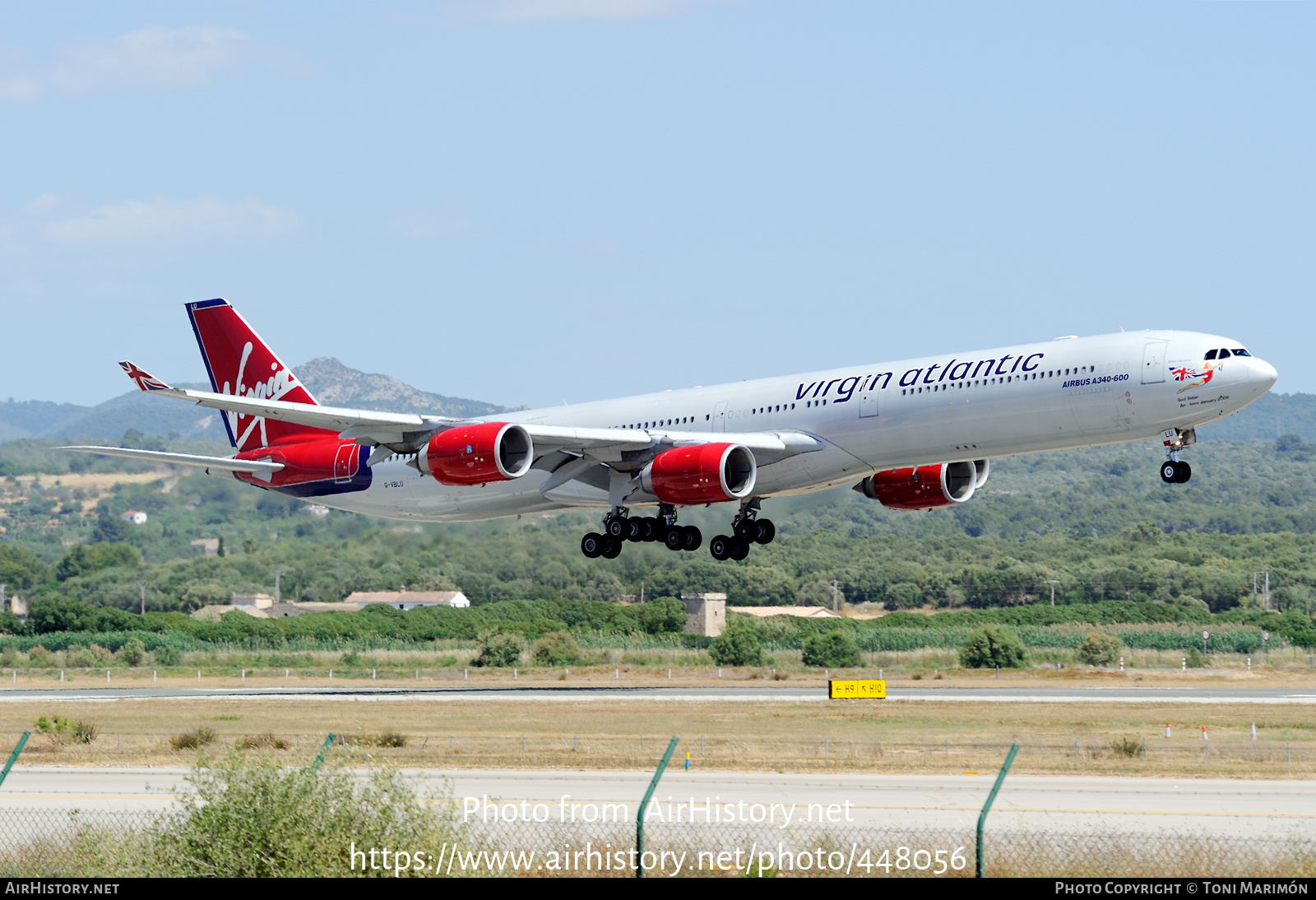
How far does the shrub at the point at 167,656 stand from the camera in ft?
279

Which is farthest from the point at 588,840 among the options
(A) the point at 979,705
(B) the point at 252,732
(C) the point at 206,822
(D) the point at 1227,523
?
(D) the point at 1227,523

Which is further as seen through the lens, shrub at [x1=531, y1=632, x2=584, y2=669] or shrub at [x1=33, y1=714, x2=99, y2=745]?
shrub at [x1=531, y1=632, x2=584, y2=669]

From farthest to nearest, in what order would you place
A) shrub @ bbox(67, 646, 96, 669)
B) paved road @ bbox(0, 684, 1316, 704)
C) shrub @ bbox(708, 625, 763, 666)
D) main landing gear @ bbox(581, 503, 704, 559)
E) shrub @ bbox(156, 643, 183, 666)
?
shrub @ bbox(67, 646, 96, 669)
shrub @ bbox(156, 643, 183, 666)
shrub @ bbox(708, 625, 763, 666)
paved road @ bbox(0, 684, 1316, 704)
main landing gear @ bbox(581, 503, 704, 559)

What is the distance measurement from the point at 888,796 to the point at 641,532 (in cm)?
2011

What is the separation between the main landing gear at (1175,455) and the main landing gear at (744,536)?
1387 cm

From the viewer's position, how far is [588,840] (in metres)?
21.0

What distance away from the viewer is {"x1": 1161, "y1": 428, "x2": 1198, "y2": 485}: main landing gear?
125 feet

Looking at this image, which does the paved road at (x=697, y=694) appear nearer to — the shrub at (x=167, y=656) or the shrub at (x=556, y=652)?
the shrub at (x=556, y=652)

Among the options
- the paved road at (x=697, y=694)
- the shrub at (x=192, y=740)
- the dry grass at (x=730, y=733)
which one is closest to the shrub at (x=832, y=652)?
the paved road at (x=697, y=694)

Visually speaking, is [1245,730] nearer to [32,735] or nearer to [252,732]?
[252,732]

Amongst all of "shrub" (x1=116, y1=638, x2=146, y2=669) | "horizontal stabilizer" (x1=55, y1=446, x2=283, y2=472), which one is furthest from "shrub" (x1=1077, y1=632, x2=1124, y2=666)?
"shrub" (x1=116, y1=638, x2=146, y2=669)

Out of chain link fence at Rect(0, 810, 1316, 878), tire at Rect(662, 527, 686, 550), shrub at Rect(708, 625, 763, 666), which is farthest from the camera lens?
shrub at Rect(708, 625, 763, 666)

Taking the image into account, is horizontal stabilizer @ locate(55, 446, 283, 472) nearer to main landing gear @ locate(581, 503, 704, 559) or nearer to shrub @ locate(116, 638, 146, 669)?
main landing gear @ locate(581, 503, 704, 559)

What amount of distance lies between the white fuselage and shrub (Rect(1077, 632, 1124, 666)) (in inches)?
1599
